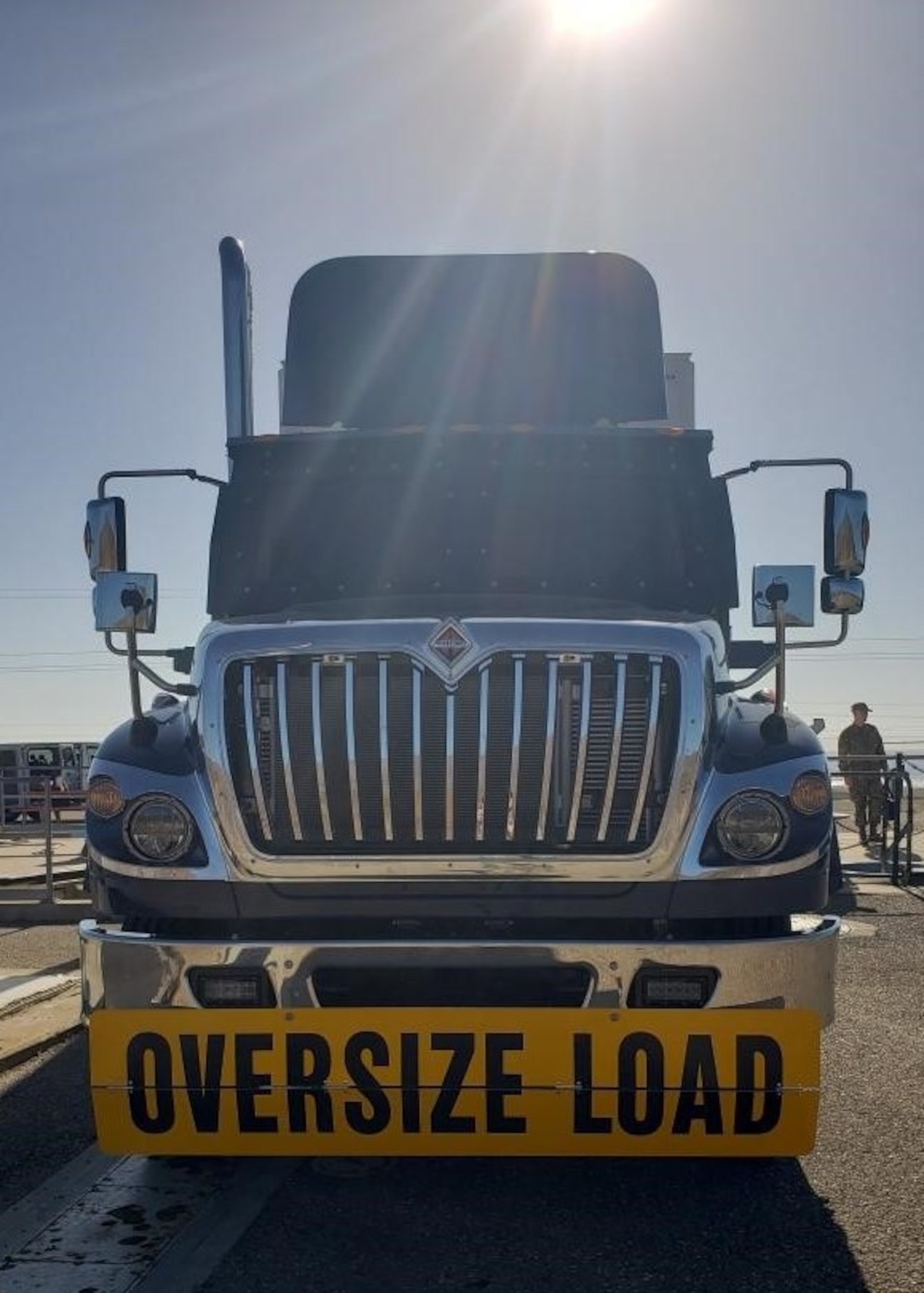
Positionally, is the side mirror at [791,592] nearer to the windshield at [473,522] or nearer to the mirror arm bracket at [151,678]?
the windshield at [473,522]

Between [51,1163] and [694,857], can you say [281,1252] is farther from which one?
[694,857]

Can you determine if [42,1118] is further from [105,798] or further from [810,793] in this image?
[810,793]

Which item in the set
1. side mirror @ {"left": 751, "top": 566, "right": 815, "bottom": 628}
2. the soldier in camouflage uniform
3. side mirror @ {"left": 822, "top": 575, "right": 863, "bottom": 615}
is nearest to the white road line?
side mirror @ {"left": 751, "top": 566, "right": 815, "bottom": 628}

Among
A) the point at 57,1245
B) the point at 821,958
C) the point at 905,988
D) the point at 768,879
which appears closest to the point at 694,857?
the point at 768,879

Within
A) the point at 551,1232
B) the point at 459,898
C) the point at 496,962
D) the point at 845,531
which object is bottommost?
the point at 551,1232

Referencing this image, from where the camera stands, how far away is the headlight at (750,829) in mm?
3797

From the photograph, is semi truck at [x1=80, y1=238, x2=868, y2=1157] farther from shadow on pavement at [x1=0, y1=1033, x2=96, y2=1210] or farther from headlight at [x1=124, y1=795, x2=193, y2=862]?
shadow on pavement at [x1=0, y1=1033, x2=96, y2=1210]

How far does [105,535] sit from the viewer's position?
5.22 m

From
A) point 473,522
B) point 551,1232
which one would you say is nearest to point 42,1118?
point 551,1232

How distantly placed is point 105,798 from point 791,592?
8.25ft

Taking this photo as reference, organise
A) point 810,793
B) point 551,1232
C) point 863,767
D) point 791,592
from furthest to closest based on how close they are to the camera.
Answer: point 863,767 < point 791,592 < point 810,793 < point 551,1232

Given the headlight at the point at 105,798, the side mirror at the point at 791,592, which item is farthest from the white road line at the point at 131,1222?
the side mirror at the point at 791,592

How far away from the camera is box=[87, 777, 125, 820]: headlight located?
3.93 meters

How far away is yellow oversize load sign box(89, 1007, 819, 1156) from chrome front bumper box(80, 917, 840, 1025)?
0.06 m
